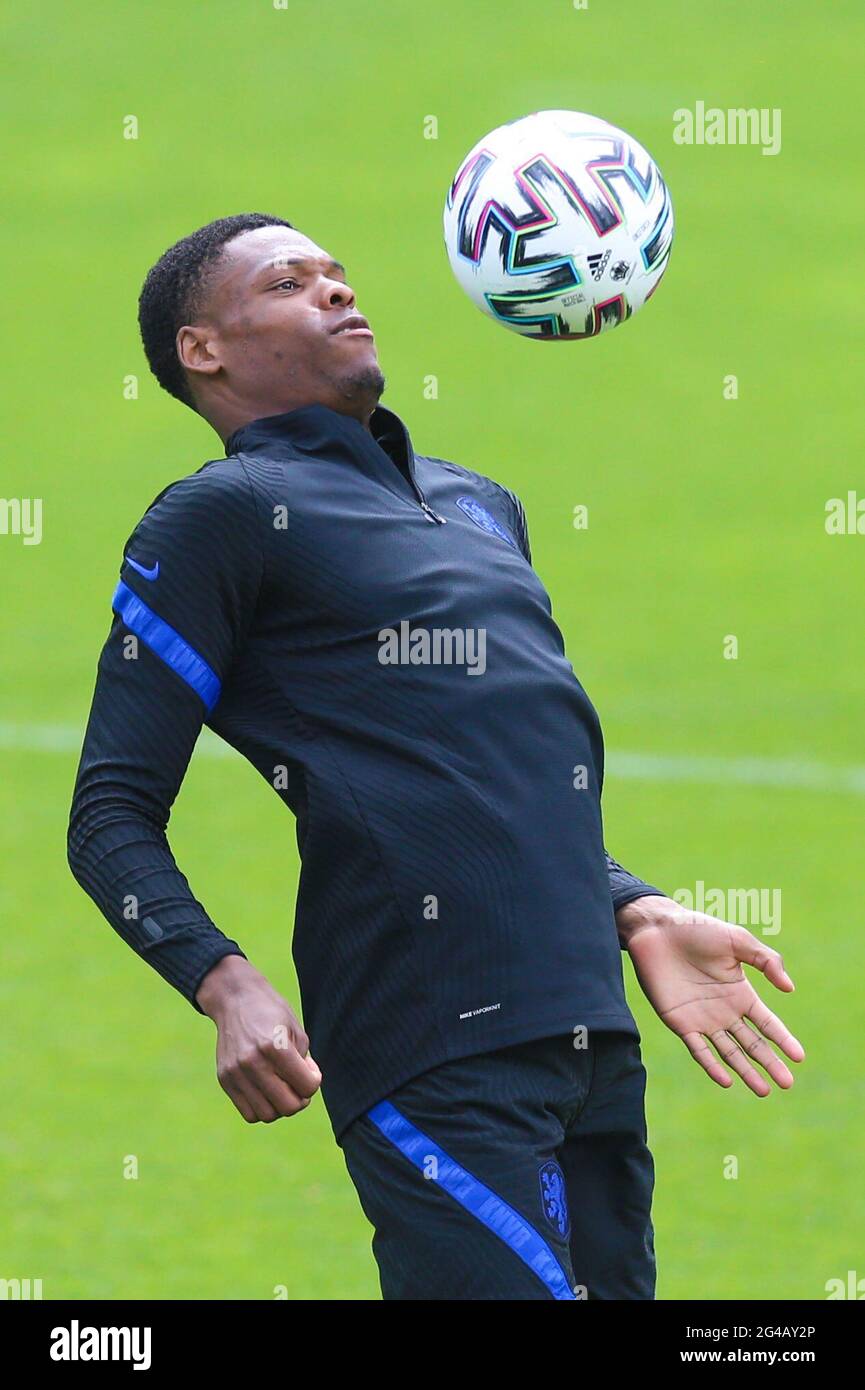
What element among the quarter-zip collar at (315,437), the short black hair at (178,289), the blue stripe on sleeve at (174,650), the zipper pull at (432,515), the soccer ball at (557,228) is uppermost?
the soccer ball at (557,228)

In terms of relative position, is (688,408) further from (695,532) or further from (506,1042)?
(506,1042)

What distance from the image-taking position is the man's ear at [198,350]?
4695 mm

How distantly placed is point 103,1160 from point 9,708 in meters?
6.47

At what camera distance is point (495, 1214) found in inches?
159

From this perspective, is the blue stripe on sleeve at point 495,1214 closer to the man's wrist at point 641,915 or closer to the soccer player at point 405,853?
the soccer player at point 405,853

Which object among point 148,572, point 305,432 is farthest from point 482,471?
point 148,572

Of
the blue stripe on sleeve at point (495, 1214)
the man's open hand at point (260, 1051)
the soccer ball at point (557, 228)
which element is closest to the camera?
the man's open hand at point (260, 1051)

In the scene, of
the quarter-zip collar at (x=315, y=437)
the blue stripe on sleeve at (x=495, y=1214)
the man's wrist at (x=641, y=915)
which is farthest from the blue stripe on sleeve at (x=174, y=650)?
the man's wrist at (x=641, y=915)

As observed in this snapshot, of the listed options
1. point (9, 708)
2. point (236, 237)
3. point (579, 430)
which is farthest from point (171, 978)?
point (579, 430)

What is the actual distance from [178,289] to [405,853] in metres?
1.38

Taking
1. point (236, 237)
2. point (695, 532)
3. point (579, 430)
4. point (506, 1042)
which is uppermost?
point (579, 430)

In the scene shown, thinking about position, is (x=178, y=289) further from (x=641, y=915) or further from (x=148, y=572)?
(x=641, y=915)

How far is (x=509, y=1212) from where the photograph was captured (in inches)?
159

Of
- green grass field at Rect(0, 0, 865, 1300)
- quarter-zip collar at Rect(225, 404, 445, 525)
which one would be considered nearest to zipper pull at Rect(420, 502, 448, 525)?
quarter-zip collar at Rect(225, 404, 445, 525)
